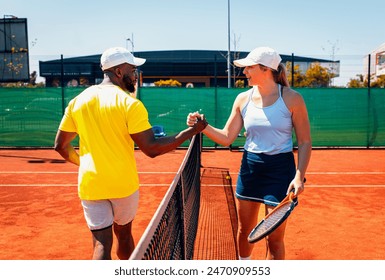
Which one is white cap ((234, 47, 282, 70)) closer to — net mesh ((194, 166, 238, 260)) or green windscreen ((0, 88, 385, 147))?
net mesh ((194, 166, 238, 260))

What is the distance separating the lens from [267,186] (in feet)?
10.3

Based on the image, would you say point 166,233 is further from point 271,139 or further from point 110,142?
point 271,139

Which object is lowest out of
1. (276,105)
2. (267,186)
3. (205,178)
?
(205,178)

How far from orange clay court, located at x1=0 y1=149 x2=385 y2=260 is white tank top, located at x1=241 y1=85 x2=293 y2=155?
4.83 feet

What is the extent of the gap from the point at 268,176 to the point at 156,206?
3.19m

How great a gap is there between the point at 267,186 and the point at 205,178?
528 centimetres

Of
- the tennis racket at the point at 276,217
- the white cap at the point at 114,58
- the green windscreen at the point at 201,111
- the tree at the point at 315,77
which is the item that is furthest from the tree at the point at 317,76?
the white cap at the point at 114,58

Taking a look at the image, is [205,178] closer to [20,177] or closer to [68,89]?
[20,177]

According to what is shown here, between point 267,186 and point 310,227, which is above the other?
point 267,186

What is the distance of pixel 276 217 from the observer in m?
2.78

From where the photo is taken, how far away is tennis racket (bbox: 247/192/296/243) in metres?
2.66

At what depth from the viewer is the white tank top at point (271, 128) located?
308cm

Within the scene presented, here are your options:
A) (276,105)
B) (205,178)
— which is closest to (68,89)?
(205,178)

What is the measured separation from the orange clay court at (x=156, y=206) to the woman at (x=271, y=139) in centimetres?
119
